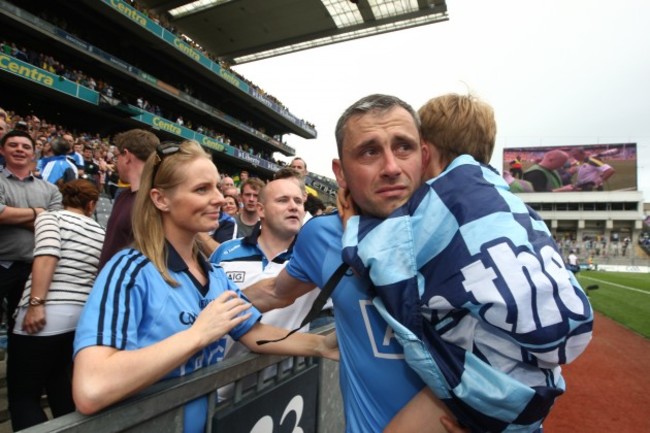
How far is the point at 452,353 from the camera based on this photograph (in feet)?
3.12

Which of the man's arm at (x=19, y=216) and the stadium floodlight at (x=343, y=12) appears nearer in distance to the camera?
the man's arm at (x=19, y=216)

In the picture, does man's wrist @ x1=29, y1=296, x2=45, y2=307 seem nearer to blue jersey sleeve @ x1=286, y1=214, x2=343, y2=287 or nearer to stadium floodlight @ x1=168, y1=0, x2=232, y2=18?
blue jersey sleeve @ x1=286, y1=214, x2=343, y2=287

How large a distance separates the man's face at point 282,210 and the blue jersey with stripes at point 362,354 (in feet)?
3.91

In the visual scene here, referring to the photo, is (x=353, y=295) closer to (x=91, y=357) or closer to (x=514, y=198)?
(x=514, y=198)

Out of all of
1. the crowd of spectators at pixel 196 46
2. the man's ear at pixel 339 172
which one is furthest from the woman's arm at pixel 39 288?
the crowd of spectators at pixel 196 46

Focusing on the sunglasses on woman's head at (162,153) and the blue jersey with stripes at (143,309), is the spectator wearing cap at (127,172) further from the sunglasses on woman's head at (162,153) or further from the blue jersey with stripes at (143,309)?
the blue jersey with stripes at (143,309)

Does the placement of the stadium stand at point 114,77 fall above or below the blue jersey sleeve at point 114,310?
above

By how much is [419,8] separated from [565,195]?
44737 millimetres

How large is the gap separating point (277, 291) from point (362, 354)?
0.73 metres

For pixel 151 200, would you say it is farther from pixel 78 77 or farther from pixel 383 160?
pixel 78 77

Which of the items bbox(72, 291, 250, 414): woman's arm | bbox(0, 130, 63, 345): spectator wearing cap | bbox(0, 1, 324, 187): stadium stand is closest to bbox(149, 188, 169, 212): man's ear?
bbox(72, 291, 250, 414): woman's arm

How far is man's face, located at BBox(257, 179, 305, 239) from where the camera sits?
283cm

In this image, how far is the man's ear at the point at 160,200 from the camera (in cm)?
163

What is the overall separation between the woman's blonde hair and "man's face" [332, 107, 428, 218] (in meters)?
0.71
